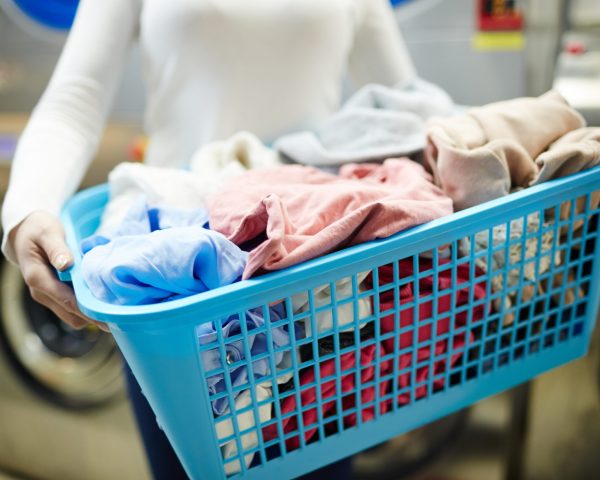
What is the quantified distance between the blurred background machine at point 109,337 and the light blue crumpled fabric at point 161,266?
2.10 feet

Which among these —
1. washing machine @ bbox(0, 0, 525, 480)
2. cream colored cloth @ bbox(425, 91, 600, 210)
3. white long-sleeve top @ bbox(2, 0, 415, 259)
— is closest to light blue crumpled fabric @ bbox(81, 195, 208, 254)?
white long-sleeve top @ bbox(2, 0, 415, 259)

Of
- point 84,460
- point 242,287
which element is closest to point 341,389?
point 242,287

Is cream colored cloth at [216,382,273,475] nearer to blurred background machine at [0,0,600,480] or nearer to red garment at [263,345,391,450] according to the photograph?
red garment at [263,345,391,450]

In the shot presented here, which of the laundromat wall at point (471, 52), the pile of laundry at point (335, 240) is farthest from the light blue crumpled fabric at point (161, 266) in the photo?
the laundromat wall at point (471, 52)

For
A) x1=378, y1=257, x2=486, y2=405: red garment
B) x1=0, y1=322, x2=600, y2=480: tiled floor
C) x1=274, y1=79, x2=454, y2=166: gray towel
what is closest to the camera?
x1=378, y1=257, x2=486, y2=405: red garment

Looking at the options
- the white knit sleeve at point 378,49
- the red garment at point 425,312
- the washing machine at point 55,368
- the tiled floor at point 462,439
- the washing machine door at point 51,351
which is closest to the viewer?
the red garment at point 425,312

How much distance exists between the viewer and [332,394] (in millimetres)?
595

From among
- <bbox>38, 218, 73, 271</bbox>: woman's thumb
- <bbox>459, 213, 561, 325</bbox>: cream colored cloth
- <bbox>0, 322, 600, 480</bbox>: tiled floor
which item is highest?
<bbox>38, 218, 73, 271</bbox>: woman's thumb

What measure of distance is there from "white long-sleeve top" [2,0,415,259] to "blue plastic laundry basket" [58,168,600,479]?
119 millimetres

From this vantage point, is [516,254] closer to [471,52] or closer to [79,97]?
[79,97]

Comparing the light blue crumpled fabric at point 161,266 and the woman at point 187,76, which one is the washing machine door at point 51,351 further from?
the light blue crumpled fabric at point 161,266

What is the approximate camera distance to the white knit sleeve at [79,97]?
0.73 meters

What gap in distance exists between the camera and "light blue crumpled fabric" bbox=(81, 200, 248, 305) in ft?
1.58

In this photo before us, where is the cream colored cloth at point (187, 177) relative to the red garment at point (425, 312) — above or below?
above
